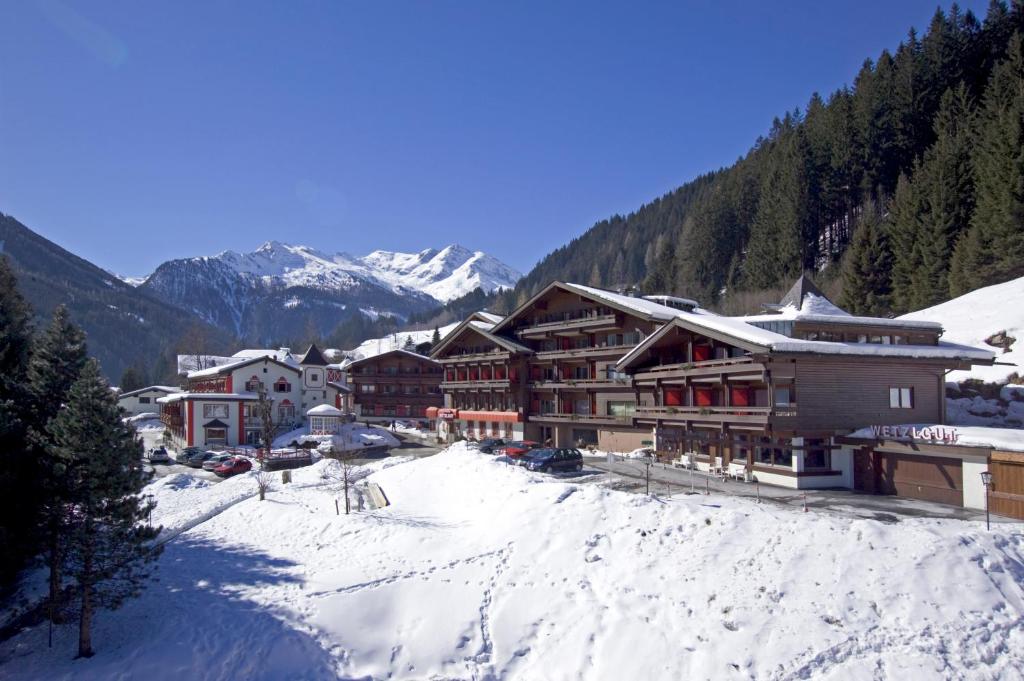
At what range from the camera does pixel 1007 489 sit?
2358 cm

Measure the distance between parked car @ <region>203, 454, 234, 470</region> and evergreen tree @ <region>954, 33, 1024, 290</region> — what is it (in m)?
65.4

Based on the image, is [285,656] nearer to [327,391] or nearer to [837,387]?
[837,387]

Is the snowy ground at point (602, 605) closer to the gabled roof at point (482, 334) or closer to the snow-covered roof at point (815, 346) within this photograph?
the snow-covered roof at point (815, 346)

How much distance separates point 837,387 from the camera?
106ft

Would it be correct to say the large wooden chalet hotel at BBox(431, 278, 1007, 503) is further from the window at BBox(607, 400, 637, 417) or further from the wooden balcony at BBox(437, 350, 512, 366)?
the wooden balcony at BBox(437, 350, 512, 366)

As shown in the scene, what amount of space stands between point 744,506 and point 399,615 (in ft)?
42.3

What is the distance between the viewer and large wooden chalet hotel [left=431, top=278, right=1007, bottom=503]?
102 ft

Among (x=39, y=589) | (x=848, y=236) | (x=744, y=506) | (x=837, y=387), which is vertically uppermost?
(x=848, y=236)

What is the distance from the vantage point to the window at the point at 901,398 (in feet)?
109

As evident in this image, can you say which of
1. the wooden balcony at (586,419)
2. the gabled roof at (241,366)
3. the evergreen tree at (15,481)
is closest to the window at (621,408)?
the wooden balcony at (586,419)

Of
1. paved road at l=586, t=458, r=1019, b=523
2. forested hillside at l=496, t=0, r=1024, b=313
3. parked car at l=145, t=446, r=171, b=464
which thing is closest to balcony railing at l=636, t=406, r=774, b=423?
paved road at l=586, t=458, r=1019, b=523

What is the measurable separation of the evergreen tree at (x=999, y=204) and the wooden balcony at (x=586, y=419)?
109 ft

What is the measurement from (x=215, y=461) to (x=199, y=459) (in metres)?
2.61

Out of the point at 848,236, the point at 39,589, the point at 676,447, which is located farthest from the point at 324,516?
the point at 848,236
